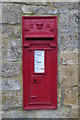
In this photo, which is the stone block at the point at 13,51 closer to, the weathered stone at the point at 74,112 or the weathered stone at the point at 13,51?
the weathered stone at the point at 13,51

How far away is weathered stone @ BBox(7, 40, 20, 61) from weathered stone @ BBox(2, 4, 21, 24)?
0.69ft

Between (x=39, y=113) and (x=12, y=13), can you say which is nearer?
A: (x=12, y=13)

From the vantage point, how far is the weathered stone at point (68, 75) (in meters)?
2.43

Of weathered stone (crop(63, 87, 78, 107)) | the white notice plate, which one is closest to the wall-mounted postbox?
the white notice plate

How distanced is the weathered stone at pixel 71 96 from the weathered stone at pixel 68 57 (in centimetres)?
28

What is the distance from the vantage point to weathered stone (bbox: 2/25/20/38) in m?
2.38

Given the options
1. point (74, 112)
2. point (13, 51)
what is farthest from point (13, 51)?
point (74, 112)

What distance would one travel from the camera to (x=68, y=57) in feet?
7.93

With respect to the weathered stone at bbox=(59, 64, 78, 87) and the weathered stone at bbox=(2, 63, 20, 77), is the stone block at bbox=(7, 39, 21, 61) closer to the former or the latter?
the weathered stone at bbox=(2, 63, 20, 77)

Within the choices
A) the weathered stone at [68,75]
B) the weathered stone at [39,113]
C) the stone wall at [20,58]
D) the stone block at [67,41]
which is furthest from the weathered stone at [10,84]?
the stone block at [67,41]

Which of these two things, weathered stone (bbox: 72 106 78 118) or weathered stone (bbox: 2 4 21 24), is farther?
weathered stone (bbox: 72 106 78 118)

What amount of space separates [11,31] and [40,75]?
53 cm

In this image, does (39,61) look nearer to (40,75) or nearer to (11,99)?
(40,75)

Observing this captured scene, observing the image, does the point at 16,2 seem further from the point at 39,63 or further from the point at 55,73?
the point at 55,73
